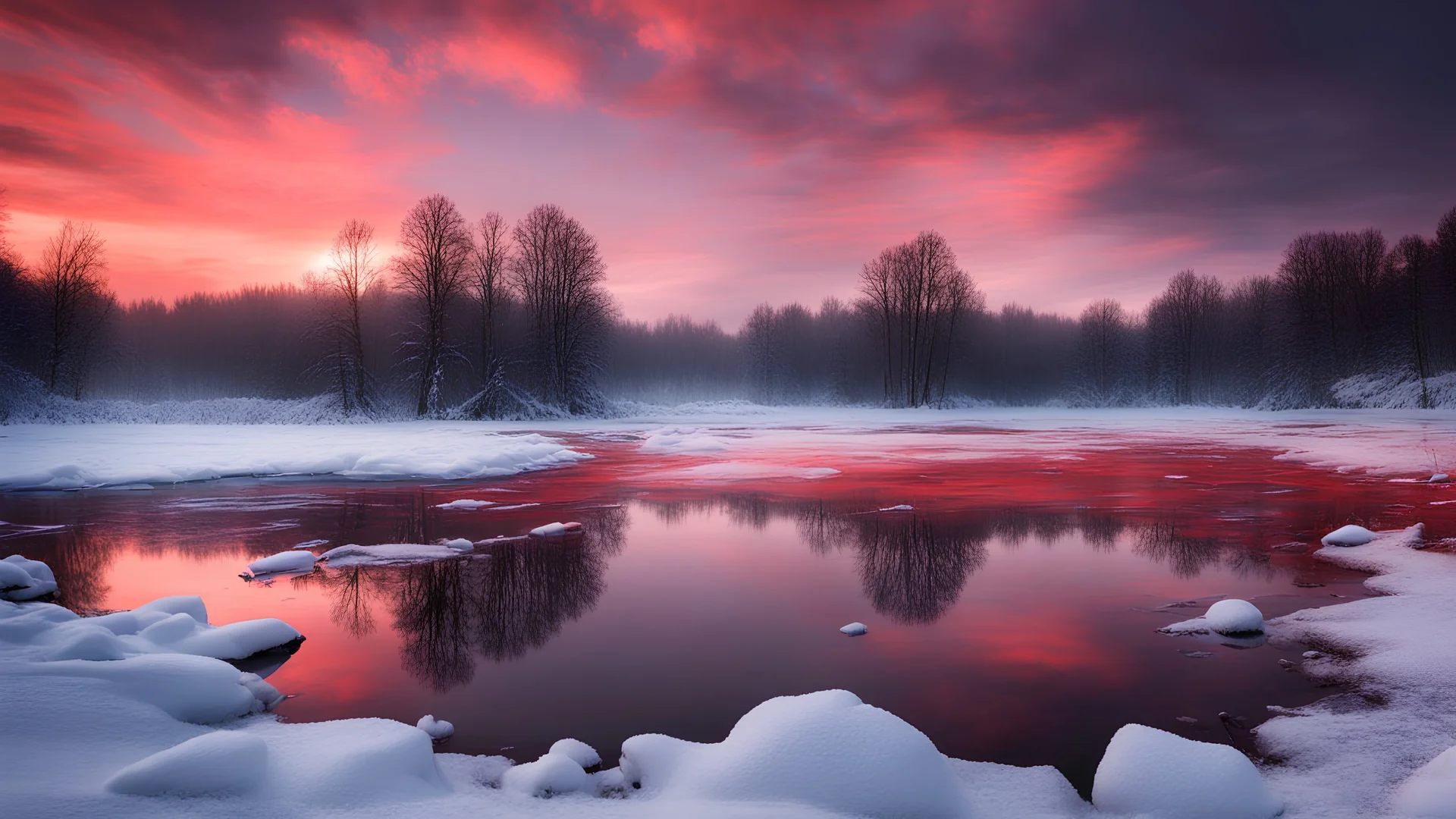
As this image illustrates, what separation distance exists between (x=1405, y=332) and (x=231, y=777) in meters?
59.2

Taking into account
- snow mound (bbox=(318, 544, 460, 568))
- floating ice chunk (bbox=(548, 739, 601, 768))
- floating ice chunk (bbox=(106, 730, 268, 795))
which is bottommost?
floating ice chunk (bbox=(548, 739, 601, 768))

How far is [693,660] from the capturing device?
15.3 ft

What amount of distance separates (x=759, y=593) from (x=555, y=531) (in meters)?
3.38

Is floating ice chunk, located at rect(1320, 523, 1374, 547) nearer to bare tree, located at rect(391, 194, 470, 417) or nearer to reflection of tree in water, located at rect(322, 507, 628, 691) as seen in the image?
reflection of tree in water, located at rect(322, 507, 628, 691)

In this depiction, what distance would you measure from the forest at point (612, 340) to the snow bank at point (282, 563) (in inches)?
1198

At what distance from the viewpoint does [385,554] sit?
7.64m

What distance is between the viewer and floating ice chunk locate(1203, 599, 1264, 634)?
506 centimetres

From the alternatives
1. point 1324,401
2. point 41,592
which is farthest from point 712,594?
point 1324,401

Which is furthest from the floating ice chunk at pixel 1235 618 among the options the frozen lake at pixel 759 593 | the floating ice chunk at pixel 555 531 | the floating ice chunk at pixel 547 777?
the floating ice chunk at pixel 555 531

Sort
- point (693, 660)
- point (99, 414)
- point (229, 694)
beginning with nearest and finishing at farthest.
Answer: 1. point (229, 694)
2. point (693, 660)
3. point (99, 414)

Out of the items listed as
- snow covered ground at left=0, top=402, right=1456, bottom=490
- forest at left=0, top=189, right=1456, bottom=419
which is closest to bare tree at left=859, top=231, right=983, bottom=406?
forest at left=0, top=189, right=1456, bottom=419

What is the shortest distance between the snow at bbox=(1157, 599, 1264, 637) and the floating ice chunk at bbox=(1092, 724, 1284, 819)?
242 centimetres

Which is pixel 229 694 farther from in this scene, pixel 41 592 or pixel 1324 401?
pixel 1324 401

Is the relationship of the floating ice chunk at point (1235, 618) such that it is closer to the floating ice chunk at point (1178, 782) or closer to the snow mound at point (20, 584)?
the floating ice chunk at point (1178, 782)
